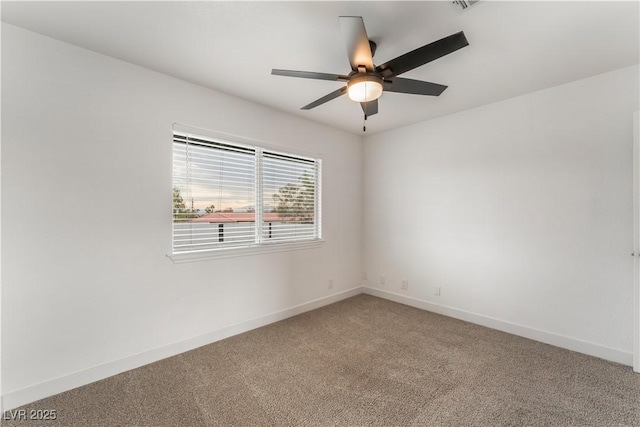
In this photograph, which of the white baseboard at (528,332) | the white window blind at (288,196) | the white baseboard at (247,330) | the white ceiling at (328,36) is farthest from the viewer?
the white window blind at (288,196)

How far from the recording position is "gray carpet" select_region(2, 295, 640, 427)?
1.79 metres

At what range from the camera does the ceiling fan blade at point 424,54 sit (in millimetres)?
1468

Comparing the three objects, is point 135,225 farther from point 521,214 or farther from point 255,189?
point 521,214

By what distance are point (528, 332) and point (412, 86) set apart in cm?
273

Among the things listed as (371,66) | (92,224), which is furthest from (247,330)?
(371,66)

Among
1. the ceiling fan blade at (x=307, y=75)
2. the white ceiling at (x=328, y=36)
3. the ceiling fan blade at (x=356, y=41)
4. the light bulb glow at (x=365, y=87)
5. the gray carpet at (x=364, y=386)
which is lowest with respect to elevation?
the gray carpet at (x=364, y=386)

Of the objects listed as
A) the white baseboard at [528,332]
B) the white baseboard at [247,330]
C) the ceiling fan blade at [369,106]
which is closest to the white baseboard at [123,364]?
the white baseboard at [247,330]

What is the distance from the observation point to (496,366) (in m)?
2.38

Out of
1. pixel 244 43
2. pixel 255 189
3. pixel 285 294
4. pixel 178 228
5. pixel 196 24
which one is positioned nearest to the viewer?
pixel 196 24

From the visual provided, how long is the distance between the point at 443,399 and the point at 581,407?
889 mm

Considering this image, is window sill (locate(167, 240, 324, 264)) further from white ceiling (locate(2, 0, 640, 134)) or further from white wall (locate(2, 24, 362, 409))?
white ceiling (locate(2, 0, 640, 134))

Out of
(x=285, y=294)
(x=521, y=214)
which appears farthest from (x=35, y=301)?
(x=521, y=214)

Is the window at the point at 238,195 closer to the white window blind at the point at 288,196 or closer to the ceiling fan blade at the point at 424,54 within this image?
the white window blind at the point at 288,196

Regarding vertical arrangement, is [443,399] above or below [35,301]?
below
